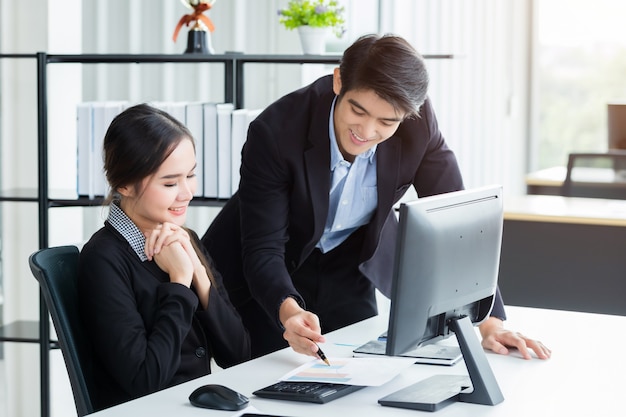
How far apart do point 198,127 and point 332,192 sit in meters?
0.97

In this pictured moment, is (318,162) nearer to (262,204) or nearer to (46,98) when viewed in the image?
(262,204)

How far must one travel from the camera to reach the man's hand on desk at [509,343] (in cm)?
190

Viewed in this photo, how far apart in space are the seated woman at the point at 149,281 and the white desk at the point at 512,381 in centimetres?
14

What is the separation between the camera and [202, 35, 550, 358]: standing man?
1.86m

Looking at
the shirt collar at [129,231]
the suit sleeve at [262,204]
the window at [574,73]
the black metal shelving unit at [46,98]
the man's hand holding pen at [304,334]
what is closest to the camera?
the man's hand holding pen at [304,334]

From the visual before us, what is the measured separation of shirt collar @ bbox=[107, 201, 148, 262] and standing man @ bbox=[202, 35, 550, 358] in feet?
0.86

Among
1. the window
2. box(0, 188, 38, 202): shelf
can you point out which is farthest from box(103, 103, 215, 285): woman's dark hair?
the window

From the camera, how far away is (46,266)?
5.80 feet

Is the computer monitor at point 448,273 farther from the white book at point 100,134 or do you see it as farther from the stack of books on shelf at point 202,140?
the white book at point 100,134

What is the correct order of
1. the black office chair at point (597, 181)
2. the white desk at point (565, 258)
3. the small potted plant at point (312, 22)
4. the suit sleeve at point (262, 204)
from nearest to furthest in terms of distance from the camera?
1. the suit sleeve at point (262, 204)
2. the small potted plant at point (312, 22)
3. the white desk at point (565, 258)
4. the black office chair at point (597, 181)

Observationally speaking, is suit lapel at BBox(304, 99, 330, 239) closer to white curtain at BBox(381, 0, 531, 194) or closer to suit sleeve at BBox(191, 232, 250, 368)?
suit sleeve at BBox(191, 232, 250, 368)

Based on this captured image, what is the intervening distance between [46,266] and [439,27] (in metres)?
3.57

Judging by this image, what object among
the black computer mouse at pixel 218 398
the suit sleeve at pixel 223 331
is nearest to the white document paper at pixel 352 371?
the black computer mouse at pixel 218 398

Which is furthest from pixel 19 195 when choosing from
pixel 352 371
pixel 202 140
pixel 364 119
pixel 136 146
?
pixel 352 371
